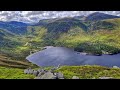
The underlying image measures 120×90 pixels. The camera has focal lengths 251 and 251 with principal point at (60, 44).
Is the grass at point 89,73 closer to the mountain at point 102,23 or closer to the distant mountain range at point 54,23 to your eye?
the distant mountain range at point 54,23

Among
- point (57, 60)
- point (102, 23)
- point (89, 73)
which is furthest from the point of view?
point (102, 23)

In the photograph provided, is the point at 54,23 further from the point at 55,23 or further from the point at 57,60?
the point at 57,60

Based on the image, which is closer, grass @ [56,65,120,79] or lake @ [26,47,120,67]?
grass @ [56,65,120,79]

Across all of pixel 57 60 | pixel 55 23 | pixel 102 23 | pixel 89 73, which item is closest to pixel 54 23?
pixel 55 23

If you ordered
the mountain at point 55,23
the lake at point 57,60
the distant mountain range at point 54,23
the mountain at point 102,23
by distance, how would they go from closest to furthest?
the distant mountain range at point 54,23 < the mountain at point 55,23 < the lake at point 57,60 < the mountain at point 102,23

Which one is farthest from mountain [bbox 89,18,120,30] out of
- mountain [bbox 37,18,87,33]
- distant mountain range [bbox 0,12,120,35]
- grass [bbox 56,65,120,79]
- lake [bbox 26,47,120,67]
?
grass [bbox 56,65,120,79]

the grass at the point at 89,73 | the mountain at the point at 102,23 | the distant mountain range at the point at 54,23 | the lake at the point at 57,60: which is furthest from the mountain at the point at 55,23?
the grass at the point at 89,73

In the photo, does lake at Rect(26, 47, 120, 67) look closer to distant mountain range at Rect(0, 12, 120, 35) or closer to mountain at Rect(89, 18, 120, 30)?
distant mountain range at Rect(0, 12, 120, 35)
